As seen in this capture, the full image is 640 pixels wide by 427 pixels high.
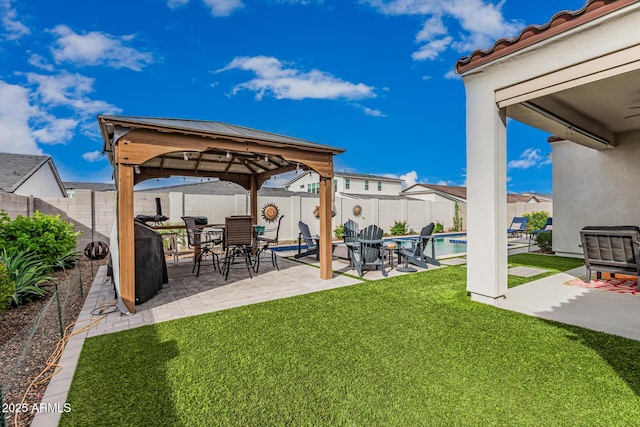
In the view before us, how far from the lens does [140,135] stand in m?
4.45

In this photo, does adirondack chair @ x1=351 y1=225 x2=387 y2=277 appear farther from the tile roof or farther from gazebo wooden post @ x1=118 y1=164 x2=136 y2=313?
the tile roof

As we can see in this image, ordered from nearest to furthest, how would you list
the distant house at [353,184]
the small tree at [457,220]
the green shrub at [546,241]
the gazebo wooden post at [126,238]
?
the gazebo wooden post at [126,238] → the green shrub at [546,241] → the small tree at [457,220] → the distant house at [353,184]

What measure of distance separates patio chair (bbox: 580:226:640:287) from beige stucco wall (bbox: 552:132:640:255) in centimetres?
327

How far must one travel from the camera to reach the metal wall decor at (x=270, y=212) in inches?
527

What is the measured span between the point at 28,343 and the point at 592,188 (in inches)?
464

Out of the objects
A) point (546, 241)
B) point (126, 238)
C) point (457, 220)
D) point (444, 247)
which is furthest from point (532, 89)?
point (457, 220)

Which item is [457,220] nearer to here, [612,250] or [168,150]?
[612,250]

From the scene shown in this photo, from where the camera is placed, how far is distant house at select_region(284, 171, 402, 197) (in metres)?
27.5

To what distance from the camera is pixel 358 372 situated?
8.86 ft

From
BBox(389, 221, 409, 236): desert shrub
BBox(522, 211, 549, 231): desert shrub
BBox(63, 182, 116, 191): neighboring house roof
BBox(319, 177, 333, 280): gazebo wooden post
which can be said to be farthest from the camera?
BBox(63, 182, 116, 191): neighboring house roof

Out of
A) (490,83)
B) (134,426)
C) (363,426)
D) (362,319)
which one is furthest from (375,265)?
(134,426)

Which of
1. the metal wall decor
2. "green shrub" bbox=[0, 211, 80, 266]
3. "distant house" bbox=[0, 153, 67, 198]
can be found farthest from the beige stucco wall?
"distant house" bbox=[0, 153, 67, 198]

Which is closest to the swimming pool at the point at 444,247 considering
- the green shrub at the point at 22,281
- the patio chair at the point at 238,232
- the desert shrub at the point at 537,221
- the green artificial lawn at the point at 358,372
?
the desert shrub at the point at 537,221

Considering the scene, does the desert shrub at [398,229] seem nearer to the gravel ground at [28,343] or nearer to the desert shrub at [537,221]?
the desert shrub at [537,221]
